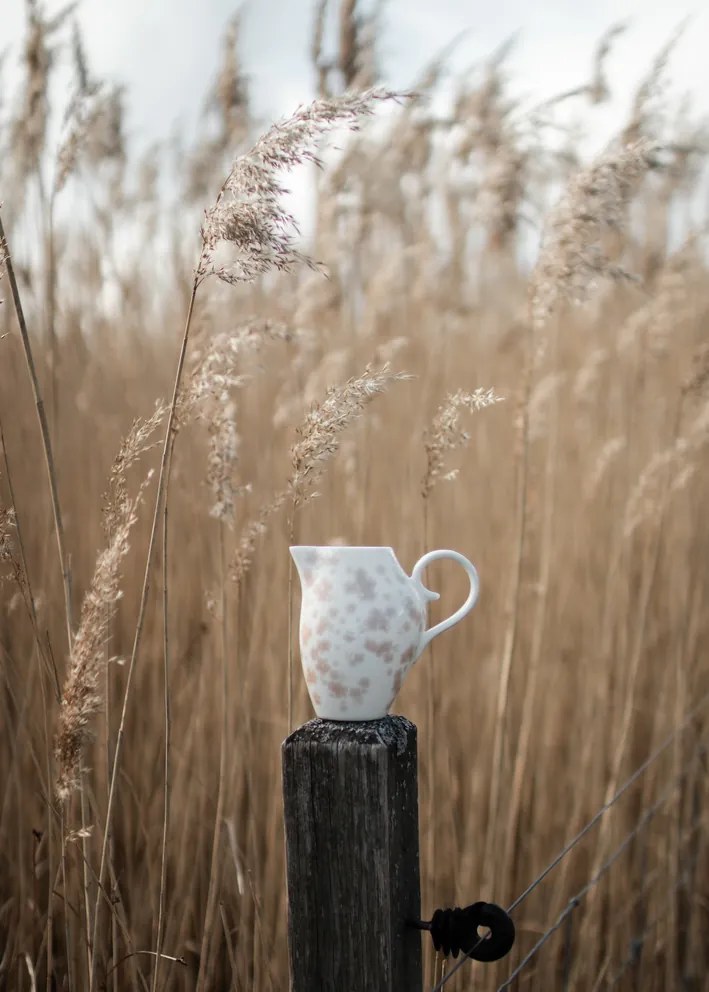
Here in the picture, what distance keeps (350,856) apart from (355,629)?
0.52 ft

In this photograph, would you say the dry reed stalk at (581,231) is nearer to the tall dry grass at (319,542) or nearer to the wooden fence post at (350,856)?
the tall dry grass at (319,542)

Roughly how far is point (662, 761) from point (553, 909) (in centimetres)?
48

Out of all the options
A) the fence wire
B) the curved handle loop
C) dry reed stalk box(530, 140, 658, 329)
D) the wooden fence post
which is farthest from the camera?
dry reed stalk box(530, 140, 658, 329)

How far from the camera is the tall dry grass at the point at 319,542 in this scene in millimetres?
1002

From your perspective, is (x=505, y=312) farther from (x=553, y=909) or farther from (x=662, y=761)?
(x=553, y=909)

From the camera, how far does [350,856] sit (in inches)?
29.0

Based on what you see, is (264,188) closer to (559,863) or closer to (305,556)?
(305,556)

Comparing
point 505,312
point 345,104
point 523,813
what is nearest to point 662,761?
point 523,813

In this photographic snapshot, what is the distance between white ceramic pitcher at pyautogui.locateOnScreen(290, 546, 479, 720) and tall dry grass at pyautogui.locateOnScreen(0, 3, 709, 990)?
8 centimetres

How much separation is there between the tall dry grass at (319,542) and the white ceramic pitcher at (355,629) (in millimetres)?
→ 77

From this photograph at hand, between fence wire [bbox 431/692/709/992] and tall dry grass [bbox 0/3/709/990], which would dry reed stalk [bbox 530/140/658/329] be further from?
fence wire [bbox 431/692/709/992]

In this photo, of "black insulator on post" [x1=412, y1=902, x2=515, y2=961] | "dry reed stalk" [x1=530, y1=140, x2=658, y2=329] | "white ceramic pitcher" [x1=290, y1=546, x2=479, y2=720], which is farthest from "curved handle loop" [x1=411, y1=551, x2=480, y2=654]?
"dry reed stalk" [x1=530, y1=140, x2=658, y2=329]

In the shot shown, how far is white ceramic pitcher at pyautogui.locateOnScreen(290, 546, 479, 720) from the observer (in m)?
0.78

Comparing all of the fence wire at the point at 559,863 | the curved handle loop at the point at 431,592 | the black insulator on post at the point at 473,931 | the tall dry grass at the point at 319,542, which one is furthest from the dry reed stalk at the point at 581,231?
the black insulator on post at the point at 473,931
